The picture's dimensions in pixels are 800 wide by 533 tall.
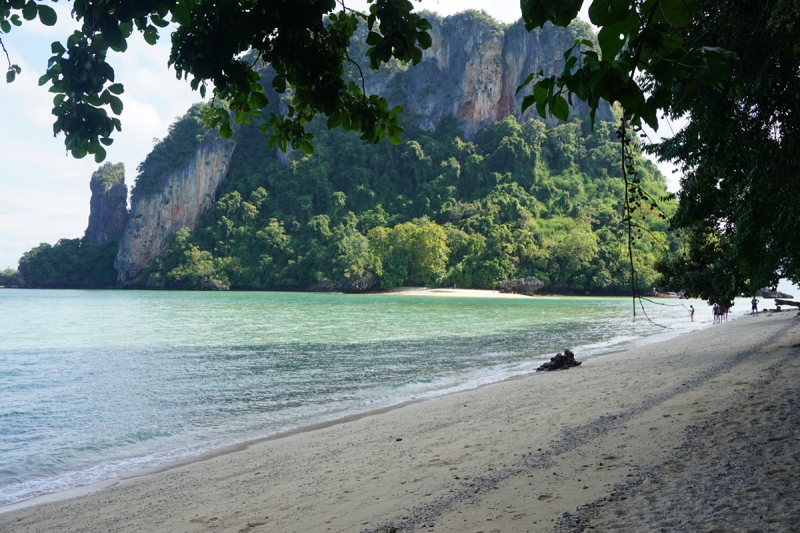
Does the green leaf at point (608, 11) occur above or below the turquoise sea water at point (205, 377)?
above

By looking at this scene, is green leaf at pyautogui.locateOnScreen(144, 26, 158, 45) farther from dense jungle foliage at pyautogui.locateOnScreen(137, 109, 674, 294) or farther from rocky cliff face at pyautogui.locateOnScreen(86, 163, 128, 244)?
rocky cliff face at pyautogui.locateOnScreen(86, 163, 128, 244)

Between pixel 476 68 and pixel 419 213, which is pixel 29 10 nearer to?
pixel 419 213

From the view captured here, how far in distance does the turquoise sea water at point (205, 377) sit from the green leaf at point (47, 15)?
5853 millimetres

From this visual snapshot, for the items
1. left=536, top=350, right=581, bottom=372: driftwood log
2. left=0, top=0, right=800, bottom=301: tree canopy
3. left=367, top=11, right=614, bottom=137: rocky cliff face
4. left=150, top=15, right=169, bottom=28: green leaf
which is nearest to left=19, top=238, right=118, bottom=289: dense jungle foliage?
left=367, top=11, right=614, bottom=137: rocky cliff face

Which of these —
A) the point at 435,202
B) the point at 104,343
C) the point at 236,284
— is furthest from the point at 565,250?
the point at 104,343

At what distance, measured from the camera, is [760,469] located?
3715 mm

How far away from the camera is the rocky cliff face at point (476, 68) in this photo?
101438mm

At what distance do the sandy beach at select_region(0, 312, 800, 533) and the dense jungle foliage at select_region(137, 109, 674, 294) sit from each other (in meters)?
67.3

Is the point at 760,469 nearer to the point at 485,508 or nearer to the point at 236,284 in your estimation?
the point at 485,508

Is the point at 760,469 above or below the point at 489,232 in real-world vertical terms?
below

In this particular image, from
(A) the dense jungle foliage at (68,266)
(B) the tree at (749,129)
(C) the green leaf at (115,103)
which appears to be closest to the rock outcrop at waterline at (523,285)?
(B) the tree at (749,129)

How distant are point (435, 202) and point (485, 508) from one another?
9158 centimetres

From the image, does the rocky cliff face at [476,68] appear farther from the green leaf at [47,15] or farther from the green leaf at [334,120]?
the green leaf at [47,15]

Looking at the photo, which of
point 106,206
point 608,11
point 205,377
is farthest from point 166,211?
point 608,11
